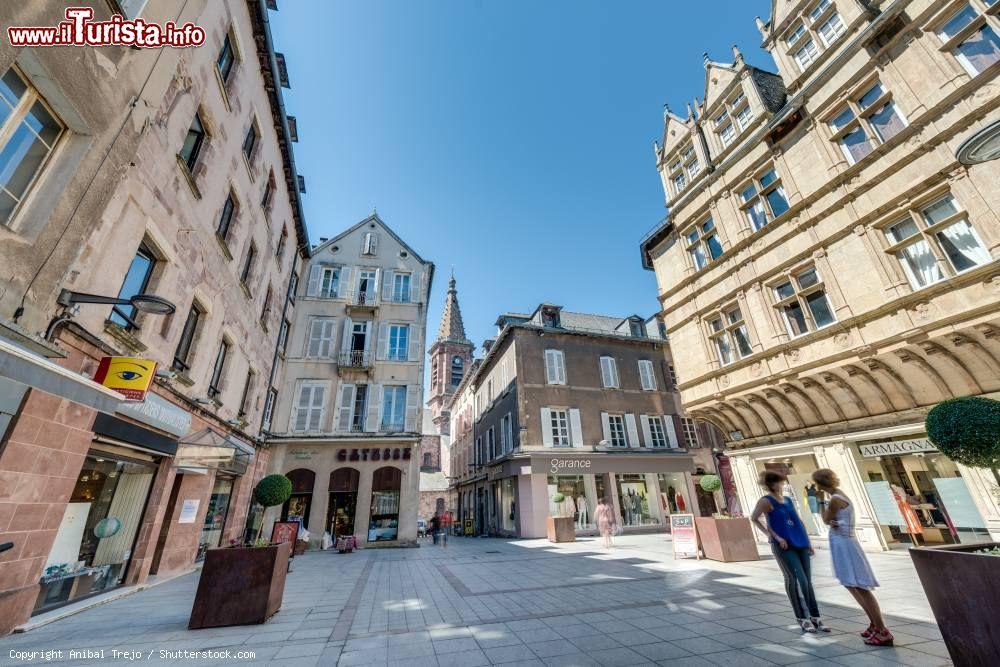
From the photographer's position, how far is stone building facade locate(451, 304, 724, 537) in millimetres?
19078

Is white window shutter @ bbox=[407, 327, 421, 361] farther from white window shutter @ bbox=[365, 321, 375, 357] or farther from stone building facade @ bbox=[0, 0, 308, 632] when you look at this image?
stone building facade @ bbox=[0, 0, 308, 632]

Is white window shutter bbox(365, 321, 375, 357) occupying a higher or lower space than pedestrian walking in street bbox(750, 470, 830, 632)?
higher

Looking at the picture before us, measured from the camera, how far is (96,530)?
22.1ft

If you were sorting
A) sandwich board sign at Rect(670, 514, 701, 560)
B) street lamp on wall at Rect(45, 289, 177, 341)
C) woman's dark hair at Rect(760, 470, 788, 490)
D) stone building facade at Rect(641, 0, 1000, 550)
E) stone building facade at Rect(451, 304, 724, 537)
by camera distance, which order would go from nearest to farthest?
woman's dark hair at Rect(760, 470, 788, 490)
street lamp on wall at Rect(45, 289, 177, 341)
stone building facade at Rect(641, 0, 1000, 550)
sandwich board sign at Rect(670, 514, 701, 560)
stone building facade at Rect(451, 304, 724, 537)

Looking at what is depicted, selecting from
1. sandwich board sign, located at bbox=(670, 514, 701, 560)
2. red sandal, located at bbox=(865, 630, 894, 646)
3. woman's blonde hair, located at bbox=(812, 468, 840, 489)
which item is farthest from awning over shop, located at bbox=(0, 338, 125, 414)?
sandwich board sign, located at bbox=(670, 514, 701, 560)

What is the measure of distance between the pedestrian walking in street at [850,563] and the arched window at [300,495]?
59.3 ft

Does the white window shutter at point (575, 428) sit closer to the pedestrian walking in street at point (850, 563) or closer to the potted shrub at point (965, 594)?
the pedestrian walking in street at point (850, 563)

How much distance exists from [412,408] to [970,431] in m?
17.5

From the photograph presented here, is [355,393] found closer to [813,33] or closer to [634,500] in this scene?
[634,500]

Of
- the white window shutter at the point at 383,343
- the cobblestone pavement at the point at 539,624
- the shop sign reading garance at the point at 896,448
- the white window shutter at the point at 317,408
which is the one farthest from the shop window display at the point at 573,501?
the shop sign reading garance at the point at 896,448

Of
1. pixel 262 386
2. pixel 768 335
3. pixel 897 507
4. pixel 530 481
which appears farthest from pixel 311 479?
pixel 897 507

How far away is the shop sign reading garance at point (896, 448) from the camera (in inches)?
337

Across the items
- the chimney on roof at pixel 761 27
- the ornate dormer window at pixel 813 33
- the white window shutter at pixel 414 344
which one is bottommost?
the white window shutter at pixel 414 344

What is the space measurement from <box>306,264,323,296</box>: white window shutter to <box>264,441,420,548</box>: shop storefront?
789cm
